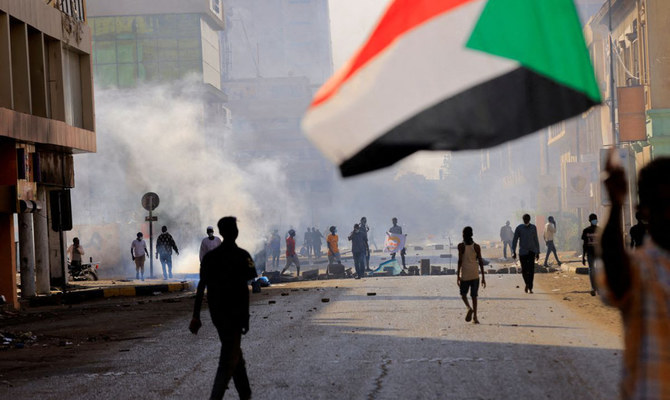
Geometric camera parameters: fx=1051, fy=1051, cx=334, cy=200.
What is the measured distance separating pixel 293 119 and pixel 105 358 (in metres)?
125

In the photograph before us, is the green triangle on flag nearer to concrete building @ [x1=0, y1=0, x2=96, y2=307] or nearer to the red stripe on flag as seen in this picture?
the red stripe on flag

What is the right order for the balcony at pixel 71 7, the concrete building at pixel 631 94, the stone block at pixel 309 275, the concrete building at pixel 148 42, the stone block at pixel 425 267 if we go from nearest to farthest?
the balcony at pixel 71 7 < the stone block at pixel 425 267 < the stone block at pixel 309 275 < the concrete building at pixel 631 94 < the concrete building at pixel 148 42

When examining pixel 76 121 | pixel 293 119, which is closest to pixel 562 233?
pixel 76 121

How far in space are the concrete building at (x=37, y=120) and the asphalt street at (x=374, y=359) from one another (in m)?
9.39

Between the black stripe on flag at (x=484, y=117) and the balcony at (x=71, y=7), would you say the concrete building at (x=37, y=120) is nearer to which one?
Answer: the balcony at (x=71, y=7)

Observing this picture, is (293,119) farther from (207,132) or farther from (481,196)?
(207,132)

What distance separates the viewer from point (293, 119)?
138 metres

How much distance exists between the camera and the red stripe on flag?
5.01 m

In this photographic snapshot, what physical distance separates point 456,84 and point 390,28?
52cm

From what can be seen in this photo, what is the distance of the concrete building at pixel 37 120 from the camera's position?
26.1 metres

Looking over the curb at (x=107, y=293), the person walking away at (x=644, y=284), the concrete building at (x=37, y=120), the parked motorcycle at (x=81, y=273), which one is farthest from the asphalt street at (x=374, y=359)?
the parked motorcycle at (x=81, y=273)

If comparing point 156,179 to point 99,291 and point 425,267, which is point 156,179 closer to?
point 425,267

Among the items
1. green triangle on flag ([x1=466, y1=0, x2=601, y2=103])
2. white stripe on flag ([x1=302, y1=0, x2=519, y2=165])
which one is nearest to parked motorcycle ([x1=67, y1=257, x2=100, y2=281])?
white stripe on flag ([x1=302, y1=0, x2=519, y2=165])

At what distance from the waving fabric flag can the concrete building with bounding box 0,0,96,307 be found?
21567 millimetres
